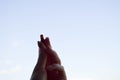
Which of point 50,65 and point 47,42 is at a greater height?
point 47,42

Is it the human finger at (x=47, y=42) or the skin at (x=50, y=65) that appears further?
the human finger at (x=47, y=42)

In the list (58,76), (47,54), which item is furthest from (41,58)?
(58,76)

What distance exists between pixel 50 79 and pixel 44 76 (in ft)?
0.32

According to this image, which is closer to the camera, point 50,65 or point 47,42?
point 50,65

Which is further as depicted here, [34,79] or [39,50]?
[39,50]

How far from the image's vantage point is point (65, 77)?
1509 millimetres

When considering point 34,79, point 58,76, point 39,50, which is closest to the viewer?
point 34,79

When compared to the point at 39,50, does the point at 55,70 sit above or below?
below

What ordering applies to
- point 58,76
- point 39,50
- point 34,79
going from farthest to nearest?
point 39,50
point 58,76
point 34,79

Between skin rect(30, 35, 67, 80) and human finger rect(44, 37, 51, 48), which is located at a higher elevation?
human finger rect(44, 37, 51, 48)

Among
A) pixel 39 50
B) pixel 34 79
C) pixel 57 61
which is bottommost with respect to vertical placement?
pixel 34 79

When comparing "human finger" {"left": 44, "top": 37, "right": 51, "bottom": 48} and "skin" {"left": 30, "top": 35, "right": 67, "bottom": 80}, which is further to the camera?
"human finger" {"left": 44, "top": 37, "right": 51, "bottom": 48}

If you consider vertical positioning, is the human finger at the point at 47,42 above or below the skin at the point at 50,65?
above

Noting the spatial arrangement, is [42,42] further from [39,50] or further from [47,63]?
[47,63]
